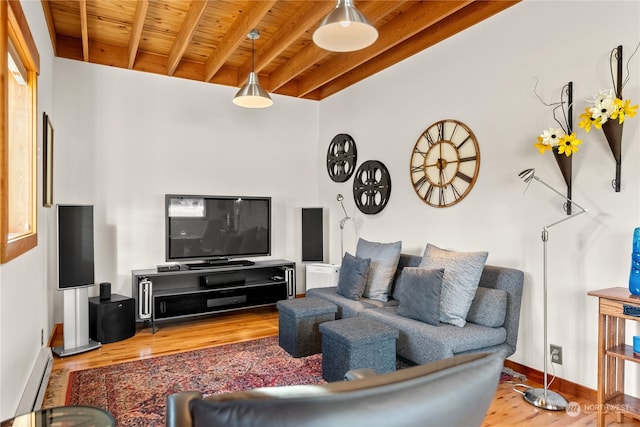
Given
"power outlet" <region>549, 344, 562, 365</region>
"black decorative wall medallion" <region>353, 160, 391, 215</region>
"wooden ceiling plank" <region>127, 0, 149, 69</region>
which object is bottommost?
"power outlet" <region>549, 344, 562, 365</region>

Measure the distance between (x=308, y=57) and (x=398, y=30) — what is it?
1114 millimetres

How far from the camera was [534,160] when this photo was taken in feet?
9.53

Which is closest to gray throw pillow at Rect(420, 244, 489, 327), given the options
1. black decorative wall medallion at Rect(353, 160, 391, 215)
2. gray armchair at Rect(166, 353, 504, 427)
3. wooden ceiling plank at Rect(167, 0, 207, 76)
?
black decorative wall medallion at Rect(353, 160, 391, 215)

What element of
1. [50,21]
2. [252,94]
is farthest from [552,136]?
[50,21]

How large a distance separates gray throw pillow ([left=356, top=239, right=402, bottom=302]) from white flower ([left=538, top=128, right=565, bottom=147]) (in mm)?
1578

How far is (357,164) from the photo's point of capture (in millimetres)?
4871

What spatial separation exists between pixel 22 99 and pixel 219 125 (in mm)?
2624

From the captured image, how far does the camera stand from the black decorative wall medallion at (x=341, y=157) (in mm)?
4953

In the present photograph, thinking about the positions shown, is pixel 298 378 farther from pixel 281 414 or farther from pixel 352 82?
pixel 352 82

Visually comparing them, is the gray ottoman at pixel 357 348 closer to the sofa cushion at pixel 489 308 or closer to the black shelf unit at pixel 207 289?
the sofa cushion at pixel 489 308

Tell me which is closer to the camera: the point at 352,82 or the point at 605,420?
the point at 605,420

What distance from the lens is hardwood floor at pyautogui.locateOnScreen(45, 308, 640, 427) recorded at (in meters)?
2.34

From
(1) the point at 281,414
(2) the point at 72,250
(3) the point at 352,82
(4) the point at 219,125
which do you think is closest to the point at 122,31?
(4) the point at 219,125

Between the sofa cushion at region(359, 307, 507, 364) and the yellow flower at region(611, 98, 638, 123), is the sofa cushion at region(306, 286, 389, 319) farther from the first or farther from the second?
the yellow flower at region(611, 98, 638, 123)
